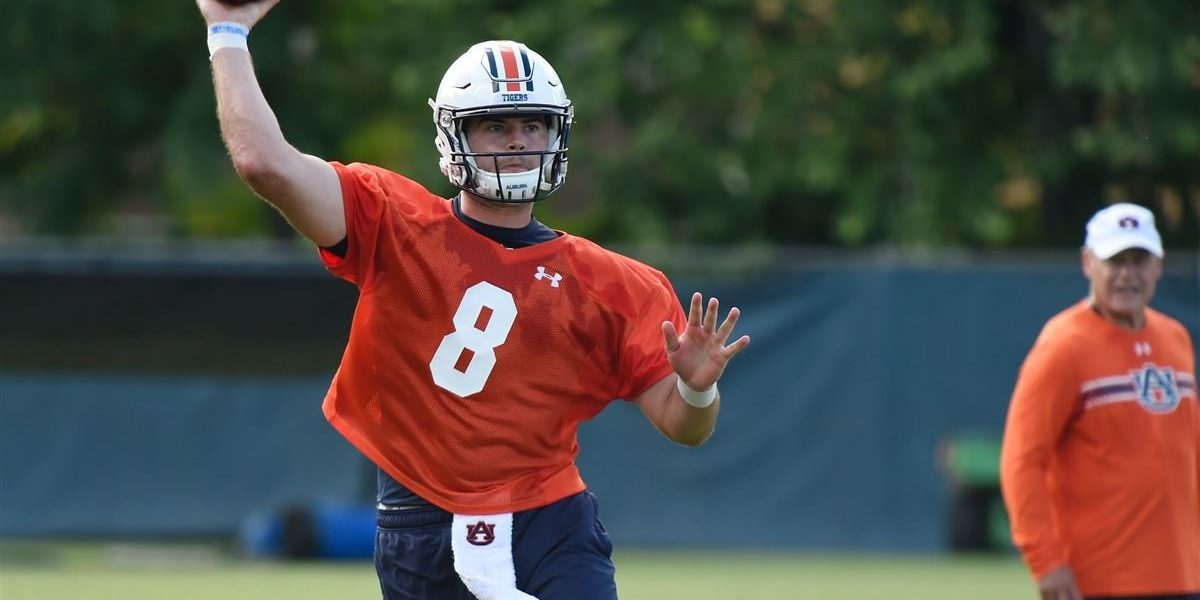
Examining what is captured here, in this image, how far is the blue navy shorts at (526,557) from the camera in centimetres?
486

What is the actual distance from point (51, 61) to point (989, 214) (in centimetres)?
A: 1129

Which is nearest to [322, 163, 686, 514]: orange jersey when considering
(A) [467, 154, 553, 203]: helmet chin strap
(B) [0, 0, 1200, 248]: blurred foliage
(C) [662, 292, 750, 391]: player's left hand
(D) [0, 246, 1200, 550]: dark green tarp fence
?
(A) [467, 154, 553, 203]: helmet chin strap

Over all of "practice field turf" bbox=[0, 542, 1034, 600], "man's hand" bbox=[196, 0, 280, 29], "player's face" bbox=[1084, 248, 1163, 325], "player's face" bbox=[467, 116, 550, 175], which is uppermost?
"man's hand" bbox=[196, 0, 280, 29]

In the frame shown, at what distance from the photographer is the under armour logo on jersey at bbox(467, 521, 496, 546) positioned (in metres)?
4.85

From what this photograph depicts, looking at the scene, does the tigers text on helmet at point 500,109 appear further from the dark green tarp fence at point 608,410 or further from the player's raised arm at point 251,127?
the dark green tarp fence at point 608,410

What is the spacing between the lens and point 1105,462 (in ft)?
22.5

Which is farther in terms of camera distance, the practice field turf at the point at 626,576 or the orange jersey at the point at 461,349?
the practice field turf at the point at 626,576

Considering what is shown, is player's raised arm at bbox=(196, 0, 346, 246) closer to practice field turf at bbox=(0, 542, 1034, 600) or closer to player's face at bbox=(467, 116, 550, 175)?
player's face at bbox=(467, 116, 550, 175)

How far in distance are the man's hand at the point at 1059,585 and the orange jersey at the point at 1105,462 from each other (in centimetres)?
3

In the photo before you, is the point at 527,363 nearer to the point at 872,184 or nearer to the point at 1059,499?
the point at 1059,499

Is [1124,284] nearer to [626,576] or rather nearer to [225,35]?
[225,35]

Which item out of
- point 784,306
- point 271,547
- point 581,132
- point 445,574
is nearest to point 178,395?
point 271,547

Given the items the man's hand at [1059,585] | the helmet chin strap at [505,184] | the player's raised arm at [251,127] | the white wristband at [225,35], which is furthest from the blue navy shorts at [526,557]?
the man's hand at [1059,585]

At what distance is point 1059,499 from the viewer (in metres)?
6.93
